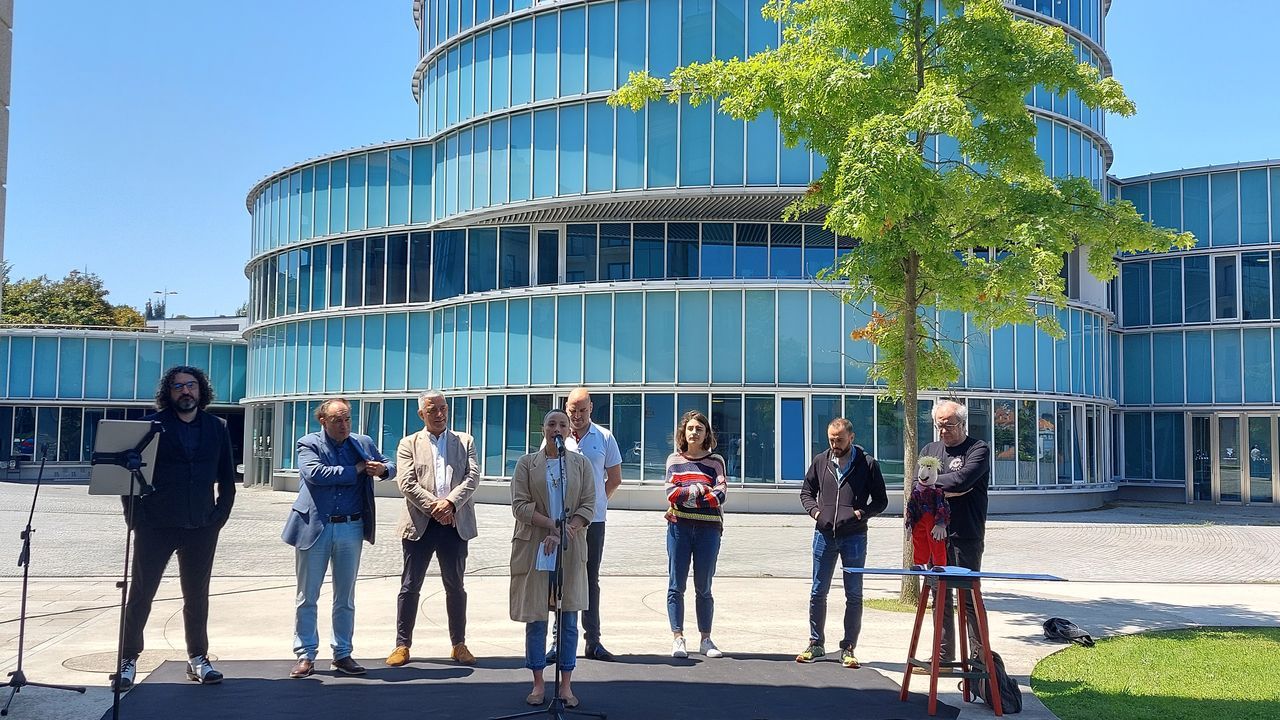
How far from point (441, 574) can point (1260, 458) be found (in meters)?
30.1

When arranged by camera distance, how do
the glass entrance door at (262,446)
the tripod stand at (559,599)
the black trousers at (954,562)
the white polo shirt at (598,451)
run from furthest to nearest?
the glass entrance door at (262,446)
the white polo shirt at (598,451)
the black trousers at (954,562)
the tripod stand at (559,599)

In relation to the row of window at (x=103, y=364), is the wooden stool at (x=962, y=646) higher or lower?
lower

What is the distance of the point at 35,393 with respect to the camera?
43.1 m

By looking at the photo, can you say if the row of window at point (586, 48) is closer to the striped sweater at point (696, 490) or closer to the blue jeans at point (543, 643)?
the striped sweater at point (696, 490)

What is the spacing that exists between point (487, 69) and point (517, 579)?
24471 mm

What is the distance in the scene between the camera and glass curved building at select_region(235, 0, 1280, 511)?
26.1 meters

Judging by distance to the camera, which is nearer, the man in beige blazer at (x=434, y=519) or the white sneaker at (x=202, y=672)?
the white sneaker at (x=202, y=672)

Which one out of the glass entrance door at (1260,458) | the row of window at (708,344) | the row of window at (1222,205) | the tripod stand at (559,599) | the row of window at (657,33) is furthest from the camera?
the glass entrance door at (1260,458)

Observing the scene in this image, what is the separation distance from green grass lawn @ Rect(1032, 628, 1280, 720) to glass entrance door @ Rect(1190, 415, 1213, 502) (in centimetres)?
2446

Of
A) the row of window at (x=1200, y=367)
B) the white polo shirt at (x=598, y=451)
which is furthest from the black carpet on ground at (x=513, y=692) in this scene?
the row of window at (x=1200, y=367)

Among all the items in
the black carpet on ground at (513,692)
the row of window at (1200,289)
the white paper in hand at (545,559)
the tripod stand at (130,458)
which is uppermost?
the row of window at (1200,289)

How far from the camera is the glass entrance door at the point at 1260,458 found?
1234 inches

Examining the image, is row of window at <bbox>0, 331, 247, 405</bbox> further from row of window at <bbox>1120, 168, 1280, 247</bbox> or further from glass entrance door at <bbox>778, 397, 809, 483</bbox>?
row of window at <bbox>1120, 168, 1280, 247</bbox>

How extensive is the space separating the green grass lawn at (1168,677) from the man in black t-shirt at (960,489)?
3.25ft
